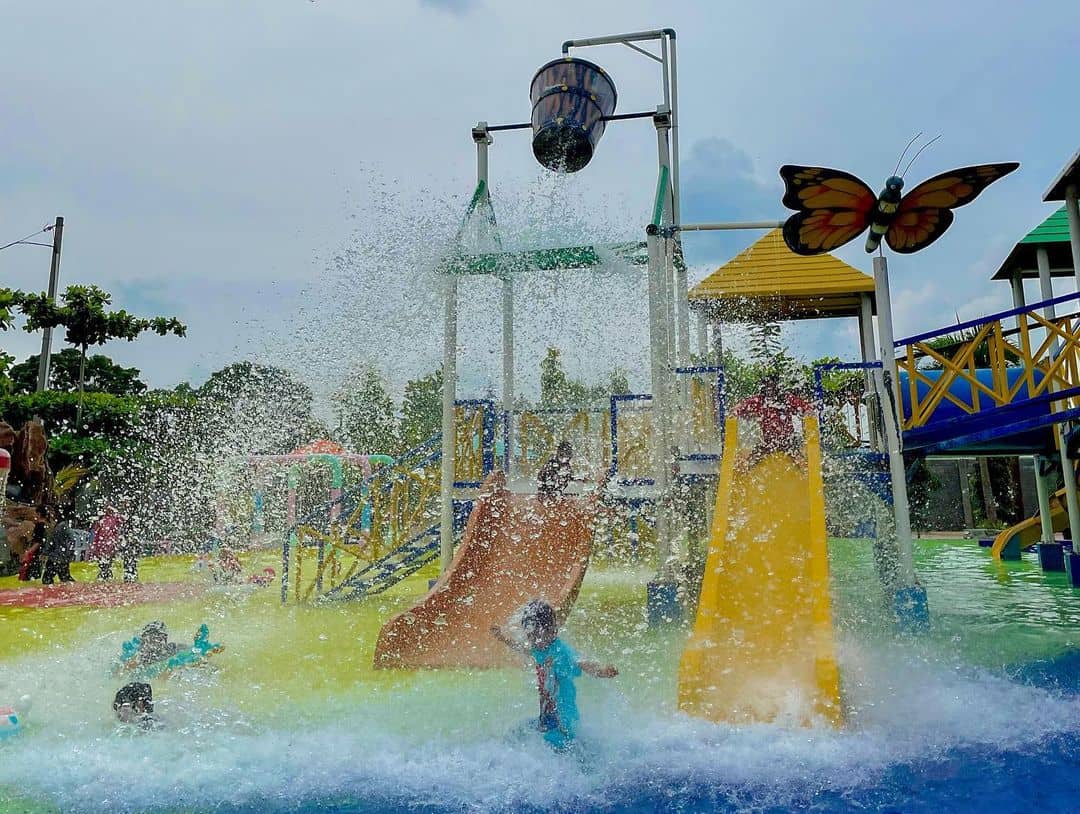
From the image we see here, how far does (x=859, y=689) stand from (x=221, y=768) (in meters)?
3.90

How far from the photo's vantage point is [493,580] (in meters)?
7.54

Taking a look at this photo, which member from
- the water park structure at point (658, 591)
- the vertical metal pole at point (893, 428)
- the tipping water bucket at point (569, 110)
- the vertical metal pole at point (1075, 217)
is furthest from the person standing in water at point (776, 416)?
the tipping water bucket at point (569, 110)

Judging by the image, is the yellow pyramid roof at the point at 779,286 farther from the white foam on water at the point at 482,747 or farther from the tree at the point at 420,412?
the tree at the point at 420,412

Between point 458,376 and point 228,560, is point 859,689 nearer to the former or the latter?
point 458,376

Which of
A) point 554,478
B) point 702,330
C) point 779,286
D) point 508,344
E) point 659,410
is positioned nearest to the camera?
point 659,410

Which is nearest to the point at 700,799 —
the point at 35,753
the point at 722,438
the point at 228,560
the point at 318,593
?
the point at 35,753

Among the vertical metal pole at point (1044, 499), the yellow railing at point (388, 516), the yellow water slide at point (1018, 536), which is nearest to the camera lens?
the yellow railing at point (388, 516)

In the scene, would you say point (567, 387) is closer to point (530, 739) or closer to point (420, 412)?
point (530, 739)

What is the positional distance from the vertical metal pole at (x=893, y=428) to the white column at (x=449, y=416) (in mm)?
4360

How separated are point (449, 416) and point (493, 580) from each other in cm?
187

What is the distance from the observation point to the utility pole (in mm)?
18359

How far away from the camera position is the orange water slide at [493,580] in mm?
6539

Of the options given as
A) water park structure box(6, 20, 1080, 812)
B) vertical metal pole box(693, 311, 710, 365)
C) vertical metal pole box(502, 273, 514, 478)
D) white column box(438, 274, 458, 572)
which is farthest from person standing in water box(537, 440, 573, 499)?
vertical metal pole box(693, 311, 710, 365)

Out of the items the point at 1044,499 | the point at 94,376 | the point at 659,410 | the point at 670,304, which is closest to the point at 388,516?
the point at 659,410
